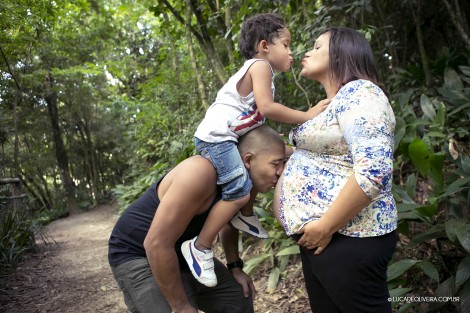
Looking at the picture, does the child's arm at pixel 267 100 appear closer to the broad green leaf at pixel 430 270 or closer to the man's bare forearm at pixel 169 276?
the man's bare forearm at pixel 169 276

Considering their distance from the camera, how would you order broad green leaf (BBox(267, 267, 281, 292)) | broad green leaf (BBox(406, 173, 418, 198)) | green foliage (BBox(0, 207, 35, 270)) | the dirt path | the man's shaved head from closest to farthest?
the man's shaved head, broad green leaf (BBox(406, 173, 418, 198)), broad green leaf (BBox(267, 267, 281, 292)), the dirt path, green foliage (BBox(0, 207, 35, 270))

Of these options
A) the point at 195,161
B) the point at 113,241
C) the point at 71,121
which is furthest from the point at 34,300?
the point at 71,121

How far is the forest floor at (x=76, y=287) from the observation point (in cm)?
337

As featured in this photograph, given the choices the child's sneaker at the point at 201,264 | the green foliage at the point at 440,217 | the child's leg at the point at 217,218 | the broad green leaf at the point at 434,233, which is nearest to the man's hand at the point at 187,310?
the child's sneaker at the point at 201,264

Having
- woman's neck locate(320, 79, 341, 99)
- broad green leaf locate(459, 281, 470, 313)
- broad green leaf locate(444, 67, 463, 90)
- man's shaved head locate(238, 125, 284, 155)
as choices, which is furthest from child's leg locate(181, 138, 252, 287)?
broad green leaf locate(444, 67, 463, 90)

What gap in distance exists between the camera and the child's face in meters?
2.06

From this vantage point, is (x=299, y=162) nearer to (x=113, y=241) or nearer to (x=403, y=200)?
(x=113, y=241)

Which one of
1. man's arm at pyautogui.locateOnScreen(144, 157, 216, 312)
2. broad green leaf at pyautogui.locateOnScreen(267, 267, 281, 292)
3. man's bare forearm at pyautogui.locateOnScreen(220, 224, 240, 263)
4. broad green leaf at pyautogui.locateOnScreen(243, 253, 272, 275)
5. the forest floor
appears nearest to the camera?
man's arm at pyautogui.locateOnScreen(144, 157, 216, 312)

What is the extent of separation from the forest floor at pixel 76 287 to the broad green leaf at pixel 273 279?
44mm

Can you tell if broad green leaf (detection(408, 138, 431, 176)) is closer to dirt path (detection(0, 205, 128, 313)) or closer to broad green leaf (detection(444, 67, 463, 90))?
broad green leaf (detection(444, 67, 463, 90))

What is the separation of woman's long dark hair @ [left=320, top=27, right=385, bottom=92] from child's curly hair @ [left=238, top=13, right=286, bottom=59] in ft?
1.88

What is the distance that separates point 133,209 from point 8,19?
4394mm

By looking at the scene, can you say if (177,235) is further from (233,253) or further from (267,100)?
(267,100)

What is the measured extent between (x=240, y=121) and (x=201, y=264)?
26.6 inches
